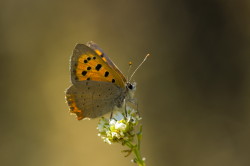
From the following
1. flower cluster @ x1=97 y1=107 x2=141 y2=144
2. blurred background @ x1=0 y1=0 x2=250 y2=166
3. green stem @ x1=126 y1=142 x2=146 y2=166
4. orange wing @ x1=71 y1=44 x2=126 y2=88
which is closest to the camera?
green stem @ x1=126 y1=142 x2=146 y2=166

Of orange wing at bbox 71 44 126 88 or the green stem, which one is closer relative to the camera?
the green stem

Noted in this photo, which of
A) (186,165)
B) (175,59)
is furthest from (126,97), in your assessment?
(175,59)

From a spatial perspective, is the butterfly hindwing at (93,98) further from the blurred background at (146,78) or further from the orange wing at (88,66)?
the blurred background at (146,78)

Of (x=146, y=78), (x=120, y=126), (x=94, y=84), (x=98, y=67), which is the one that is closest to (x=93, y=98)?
(x=94, y=84)

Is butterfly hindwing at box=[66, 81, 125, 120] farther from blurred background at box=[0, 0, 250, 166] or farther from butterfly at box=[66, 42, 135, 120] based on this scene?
blurred background at box=[0, 0, 250, 166]

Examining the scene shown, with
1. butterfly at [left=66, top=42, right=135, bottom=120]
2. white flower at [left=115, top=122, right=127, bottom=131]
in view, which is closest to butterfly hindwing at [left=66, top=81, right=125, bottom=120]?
butterfly at [left=66, top=42, right=135, bottom=120]

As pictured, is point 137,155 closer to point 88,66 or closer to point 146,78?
point 88,66

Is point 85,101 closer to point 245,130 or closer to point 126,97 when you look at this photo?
point 126,97
